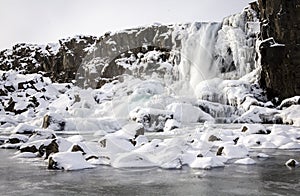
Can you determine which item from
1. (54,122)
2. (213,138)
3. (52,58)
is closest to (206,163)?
(213,138)

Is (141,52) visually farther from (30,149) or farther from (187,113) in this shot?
(30,149)

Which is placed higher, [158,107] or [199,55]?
[199,55]

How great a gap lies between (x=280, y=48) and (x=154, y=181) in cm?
3703

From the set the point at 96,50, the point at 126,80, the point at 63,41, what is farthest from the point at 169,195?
the point at 63,41

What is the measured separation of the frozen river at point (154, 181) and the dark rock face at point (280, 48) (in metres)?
30.0

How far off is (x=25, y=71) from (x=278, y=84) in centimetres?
6444

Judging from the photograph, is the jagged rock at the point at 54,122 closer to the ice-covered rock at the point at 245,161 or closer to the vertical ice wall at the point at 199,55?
the vertical ice wall at the point at 199,55

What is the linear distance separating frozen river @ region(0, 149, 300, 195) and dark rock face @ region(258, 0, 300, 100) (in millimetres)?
30022

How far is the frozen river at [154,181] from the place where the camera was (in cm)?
984

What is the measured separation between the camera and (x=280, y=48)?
4409 cm

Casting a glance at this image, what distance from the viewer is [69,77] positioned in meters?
83.9

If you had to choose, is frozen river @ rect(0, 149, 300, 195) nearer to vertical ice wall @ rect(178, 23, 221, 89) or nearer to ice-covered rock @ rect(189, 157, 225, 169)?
ice-covered rock @ rect(189, 157, 225, 169)

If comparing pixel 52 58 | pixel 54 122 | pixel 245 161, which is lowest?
pixel 54 122

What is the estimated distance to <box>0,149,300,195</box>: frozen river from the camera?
32.3 ft
